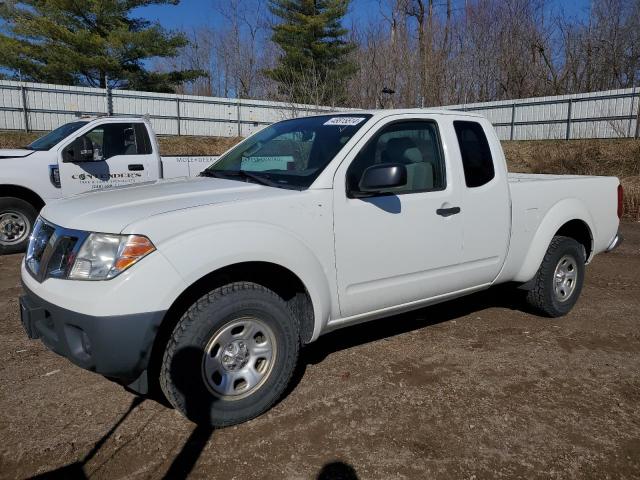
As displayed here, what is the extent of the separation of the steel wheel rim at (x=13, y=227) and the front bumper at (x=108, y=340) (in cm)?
565

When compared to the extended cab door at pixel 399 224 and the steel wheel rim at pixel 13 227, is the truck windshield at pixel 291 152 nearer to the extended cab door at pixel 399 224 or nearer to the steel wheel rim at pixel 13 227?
the extended cab door at pixel 399 224

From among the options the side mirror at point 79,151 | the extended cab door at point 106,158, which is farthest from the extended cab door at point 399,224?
the side mirror at point 79,151

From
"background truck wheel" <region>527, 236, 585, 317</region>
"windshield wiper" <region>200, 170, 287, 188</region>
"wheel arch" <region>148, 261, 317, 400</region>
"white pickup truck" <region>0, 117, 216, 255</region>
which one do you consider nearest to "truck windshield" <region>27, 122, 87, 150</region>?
"white pickup truck" <region>0, 117, 216, 255</region>

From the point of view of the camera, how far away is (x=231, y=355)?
3027mm

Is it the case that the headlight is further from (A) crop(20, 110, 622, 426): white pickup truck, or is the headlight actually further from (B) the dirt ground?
(B) the dirt ground

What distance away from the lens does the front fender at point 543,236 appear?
4.62 meters

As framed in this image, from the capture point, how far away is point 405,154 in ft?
13.0

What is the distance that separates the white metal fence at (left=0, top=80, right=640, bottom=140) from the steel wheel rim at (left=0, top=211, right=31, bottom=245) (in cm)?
1052

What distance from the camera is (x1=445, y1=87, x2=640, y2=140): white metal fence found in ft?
66.6

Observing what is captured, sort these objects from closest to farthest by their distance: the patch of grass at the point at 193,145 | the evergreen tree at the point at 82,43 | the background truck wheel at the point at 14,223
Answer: the background truck wheel at the point at 14,223 < the patch of grass at the point at 193,145 < the evergreen tree at the point at 82,43

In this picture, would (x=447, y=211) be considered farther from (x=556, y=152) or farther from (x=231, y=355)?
(x=556, y=152)

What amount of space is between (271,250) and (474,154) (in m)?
2.03

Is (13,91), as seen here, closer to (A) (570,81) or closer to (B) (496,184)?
(B) (496,184)

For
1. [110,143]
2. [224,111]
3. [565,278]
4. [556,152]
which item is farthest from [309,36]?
[565,278]
